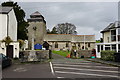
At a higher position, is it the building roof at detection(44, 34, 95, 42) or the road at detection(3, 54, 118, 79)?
the building roof at detection(44, 34, 95, 42)

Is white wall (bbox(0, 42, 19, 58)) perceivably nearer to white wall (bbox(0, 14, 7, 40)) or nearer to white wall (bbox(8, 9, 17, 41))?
white wall (bbox(0, 14, 7, 40))

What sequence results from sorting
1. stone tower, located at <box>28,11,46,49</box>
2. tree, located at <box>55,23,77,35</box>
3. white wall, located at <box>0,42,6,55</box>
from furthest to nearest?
1. tree, located at <box>55,23,77,35</box>
2. stone tower, located at <box>28,11,46,49</box>
3. white wall, located at <box>0,42,6,55</box>

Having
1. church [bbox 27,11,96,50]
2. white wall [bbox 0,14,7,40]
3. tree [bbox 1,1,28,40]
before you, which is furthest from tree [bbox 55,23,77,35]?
white wall [bbox 0,14,7,40]

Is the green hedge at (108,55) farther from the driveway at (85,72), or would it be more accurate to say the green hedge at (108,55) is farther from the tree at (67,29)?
the tree at (67,29)

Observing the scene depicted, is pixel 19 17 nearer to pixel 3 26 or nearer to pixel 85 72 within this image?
pixel 3 26

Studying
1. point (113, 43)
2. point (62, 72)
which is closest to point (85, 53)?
point (113, 43)

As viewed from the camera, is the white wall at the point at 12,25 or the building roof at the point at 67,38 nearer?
the white wall at the point at 12,25

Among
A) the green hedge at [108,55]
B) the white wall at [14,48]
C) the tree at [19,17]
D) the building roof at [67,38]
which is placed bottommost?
the green hedge at [108,55]

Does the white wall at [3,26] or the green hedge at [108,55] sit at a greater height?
the white wall at [3,26]

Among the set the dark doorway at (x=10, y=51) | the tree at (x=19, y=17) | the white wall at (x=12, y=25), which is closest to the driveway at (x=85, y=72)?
the dark doorway at (x=10, y=51)

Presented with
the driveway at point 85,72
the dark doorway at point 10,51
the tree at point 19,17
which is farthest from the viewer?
the tree at point 19,17

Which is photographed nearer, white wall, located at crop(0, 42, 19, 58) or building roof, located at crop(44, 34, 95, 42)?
white wall, located at crop(0, 42, 19, 58)

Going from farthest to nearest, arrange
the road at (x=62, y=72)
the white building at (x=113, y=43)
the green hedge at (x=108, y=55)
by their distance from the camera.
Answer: the white building at (x=113, y=43), the green hedge at (x=108, y=55), the road at (x=62, y=72)

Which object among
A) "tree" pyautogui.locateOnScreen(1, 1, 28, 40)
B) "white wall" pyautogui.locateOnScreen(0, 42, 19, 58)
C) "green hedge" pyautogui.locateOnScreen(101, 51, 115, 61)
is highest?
"tree" pyautogui.locateOnScreen(1, 1, 28, 40)
